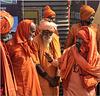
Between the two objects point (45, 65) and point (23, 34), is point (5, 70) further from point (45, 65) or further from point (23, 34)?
point (45, 65)

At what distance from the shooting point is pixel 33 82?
690 cm

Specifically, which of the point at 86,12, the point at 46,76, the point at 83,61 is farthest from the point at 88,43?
the point at 86,12

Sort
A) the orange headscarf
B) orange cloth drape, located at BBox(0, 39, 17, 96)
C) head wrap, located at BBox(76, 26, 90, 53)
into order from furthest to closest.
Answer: head wrap, located at BBox(76, 26, 90, 53) < the orange headscarf < orange cloth drape, located at BBox(0, 39, 17, 96)

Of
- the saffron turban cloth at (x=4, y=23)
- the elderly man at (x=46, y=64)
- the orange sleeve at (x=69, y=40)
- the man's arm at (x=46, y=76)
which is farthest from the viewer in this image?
the orange sleeve at (x=69, y=40)

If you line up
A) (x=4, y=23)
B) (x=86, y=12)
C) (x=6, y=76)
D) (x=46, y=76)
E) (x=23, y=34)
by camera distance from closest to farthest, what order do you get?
1. (x=6, y=76)
2. (x=4, y=23)
3. (x=23, y=34)
4. (x=46, y=76)
5. (x=86, y=12)

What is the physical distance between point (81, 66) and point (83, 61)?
0.11m

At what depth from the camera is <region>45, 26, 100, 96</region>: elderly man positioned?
23.6 feet

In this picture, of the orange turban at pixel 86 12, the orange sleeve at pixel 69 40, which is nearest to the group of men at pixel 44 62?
the orange sleeve at pixel 69 40

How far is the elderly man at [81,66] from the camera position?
721 cm

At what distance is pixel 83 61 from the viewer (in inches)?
284

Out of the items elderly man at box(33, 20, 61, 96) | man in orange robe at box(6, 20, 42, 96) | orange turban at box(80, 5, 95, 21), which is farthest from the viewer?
orange turban at box(80, 5, 95, 21)

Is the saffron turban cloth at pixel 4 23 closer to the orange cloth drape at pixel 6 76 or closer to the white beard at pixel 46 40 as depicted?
the orange cloth drape at pixel 6 76

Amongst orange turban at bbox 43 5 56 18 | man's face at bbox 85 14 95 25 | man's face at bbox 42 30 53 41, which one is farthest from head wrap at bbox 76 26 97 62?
orange turban at bbox 43 5 56 18

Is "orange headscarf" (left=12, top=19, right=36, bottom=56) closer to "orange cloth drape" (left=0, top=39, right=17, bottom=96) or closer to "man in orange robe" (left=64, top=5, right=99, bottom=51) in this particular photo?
"orange cloth drape" (left=0, top=39, right=17, bottom=96)
